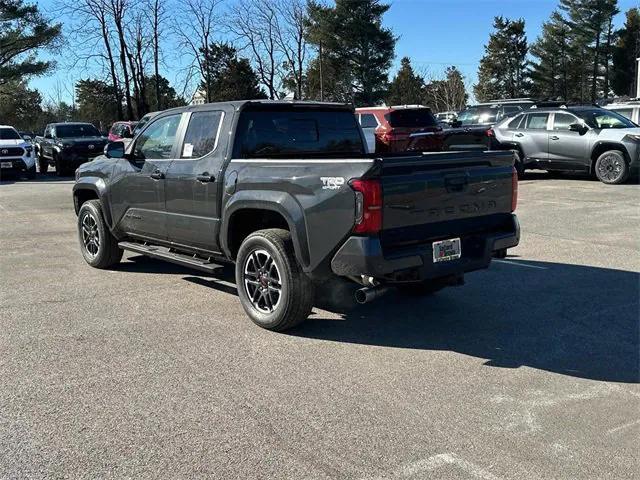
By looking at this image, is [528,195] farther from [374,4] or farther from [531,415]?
[374,4]

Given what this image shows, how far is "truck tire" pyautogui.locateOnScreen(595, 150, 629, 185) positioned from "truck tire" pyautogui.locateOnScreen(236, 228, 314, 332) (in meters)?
11.6

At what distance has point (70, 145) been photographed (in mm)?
22625

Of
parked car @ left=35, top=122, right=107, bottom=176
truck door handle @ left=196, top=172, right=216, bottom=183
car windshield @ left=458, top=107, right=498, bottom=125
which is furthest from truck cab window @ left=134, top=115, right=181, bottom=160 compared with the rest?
parked car @ left=35, top=122, right=107, bottom=176

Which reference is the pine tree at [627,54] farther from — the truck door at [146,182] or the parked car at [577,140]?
the truck door at [146,182]

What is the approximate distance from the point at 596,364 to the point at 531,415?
1.02 m

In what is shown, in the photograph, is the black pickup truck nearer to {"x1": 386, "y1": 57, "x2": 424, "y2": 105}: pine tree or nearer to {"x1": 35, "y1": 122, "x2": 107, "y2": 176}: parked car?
{"x1": 35, "y1": 122, "x2": 107, "y2": 176}: parked car

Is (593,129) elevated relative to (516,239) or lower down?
elevated

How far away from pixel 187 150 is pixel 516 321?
339 centimetres

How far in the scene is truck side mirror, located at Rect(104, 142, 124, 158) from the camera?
6.93 meters

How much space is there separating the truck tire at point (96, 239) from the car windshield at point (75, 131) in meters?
17.2

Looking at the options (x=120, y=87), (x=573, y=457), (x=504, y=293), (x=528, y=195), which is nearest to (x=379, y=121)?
(x=528, y=195)

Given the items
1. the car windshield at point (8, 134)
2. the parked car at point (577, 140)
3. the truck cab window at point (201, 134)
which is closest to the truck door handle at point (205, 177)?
the truck cab window at point (201, 134)

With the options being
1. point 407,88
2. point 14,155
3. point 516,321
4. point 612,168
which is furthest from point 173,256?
point 407,88

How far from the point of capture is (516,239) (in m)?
5.31
